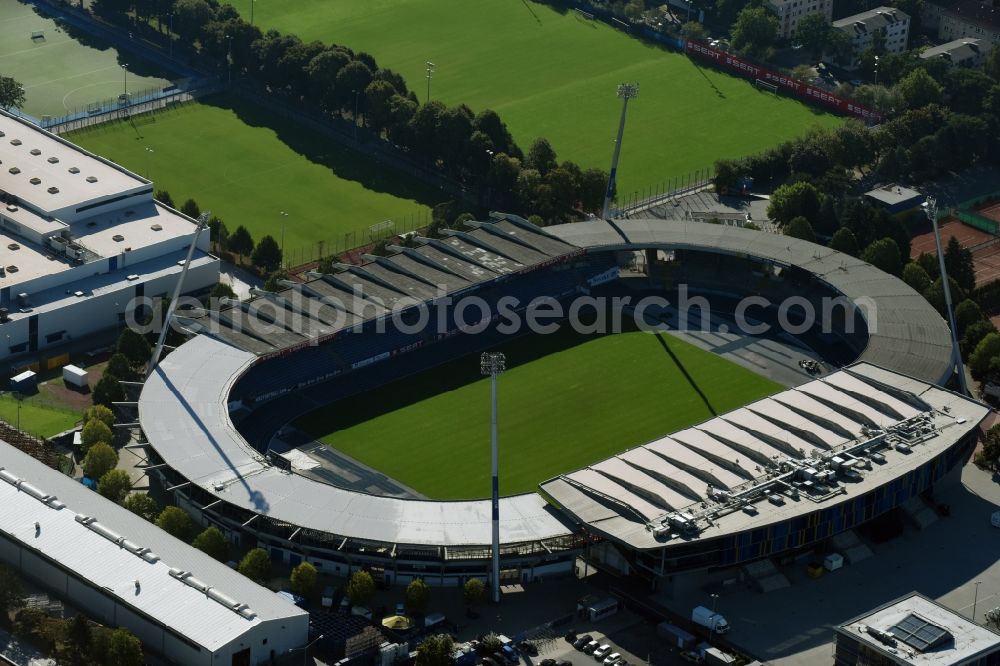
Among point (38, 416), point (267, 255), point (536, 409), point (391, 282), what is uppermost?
point (391, 282)

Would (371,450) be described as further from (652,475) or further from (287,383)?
(652,475)

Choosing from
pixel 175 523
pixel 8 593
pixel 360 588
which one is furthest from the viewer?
pixel 175 523

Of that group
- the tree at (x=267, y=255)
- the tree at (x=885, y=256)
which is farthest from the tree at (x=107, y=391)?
the tree at (x=885, y=256)

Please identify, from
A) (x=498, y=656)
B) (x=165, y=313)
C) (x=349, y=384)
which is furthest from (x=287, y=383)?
(x=498, y=656)

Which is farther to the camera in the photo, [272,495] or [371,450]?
Answer: [371,450]

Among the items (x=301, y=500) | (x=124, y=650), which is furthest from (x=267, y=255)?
(x=124, y=650)

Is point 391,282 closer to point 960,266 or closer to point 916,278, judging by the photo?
point 916,278
